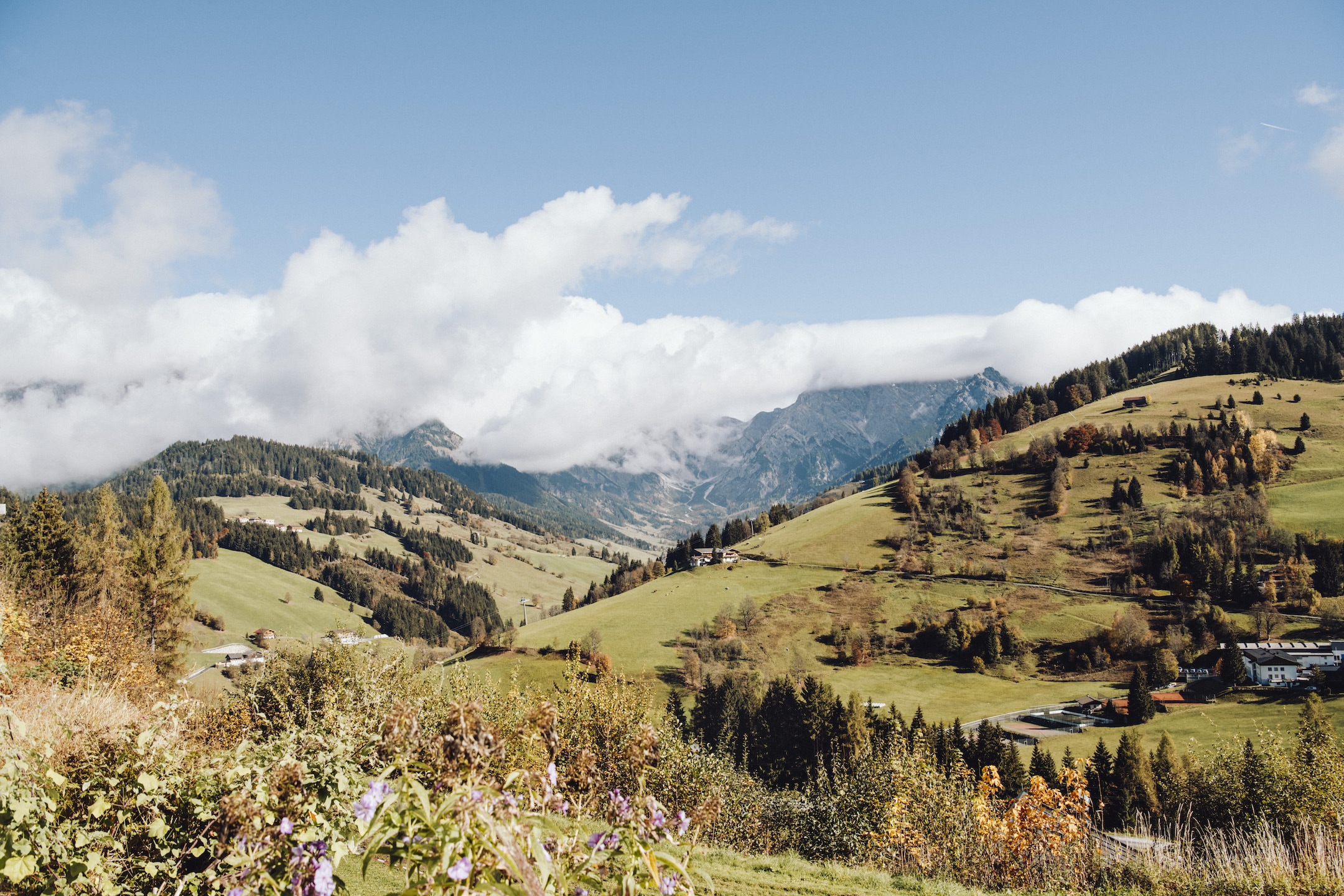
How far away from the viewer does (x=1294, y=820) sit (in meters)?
22.2

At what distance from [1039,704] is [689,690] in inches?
2064

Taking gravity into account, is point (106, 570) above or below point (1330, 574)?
above

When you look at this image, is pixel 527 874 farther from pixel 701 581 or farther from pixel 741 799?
pixel 701 581

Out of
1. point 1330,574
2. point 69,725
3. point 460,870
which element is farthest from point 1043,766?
point 1330,574

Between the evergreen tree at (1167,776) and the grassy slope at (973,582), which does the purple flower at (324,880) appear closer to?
the evergreen tree at (1167,776)

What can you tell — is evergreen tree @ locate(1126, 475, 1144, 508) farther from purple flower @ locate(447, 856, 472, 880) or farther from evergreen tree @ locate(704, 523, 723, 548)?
purple flower @ locate(447, 856, 472, 880)

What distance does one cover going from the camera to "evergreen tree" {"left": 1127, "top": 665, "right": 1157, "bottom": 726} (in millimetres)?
84750

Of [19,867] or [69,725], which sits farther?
[69,725]

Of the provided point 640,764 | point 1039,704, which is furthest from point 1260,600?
point 640,764

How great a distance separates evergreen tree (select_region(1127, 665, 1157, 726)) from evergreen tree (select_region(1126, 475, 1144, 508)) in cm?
7130

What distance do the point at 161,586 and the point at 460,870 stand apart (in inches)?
2563

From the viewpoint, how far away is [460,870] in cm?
333

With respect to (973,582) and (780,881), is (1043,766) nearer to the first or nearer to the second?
(780,881)

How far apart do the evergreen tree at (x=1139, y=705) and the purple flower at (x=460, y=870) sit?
108 meters
